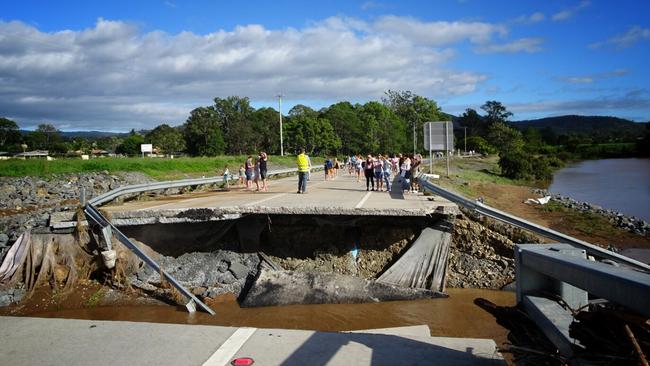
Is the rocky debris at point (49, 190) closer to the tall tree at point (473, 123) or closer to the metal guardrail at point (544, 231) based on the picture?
the metal guardrail at point (544, 231)

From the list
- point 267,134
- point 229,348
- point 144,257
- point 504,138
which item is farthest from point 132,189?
point 504,138

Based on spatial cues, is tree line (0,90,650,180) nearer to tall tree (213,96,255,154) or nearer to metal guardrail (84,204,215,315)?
tall tree (213,96,255,154)

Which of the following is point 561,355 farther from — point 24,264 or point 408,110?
point 408,110

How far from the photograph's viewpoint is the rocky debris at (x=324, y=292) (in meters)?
10.2

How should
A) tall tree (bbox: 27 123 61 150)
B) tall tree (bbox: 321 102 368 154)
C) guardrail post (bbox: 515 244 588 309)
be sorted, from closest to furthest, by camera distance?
guardrail post (bbox: 515 244 588 309) < tall tree (bbox: 321 102 368 154) < tall tree (bbox: 27 123 61 150)

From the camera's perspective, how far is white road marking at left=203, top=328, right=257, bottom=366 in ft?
13.2

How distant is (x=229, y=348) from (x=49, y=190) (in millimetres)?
24631

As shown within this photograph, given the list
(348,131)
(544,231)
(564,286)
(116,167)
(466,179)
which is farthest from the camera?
(348,131)

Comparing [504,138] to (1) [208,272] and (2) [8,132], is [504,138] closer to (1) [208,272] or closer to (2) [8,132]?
(1) [208,272]

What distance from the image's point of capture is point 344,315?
376 inches

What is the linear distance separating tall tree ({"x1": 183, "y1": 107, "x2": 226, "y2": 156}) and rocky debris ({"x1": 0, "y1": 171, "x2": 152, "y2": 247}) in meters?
41.8

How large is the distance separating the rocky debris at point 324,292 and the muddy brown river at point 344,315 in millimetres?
158

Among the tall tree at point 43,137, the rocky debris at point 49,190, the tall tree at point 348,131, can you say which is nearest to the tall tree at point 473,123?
the tall tree at point 348,131

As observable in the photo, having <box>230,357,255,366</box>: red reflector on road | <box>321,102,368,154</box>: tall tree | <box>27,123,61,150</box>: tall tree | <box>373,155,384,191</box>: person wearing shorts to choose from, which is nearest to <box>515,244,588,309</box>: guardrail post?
<box>230,357,255,366</box>: red reflector on road
